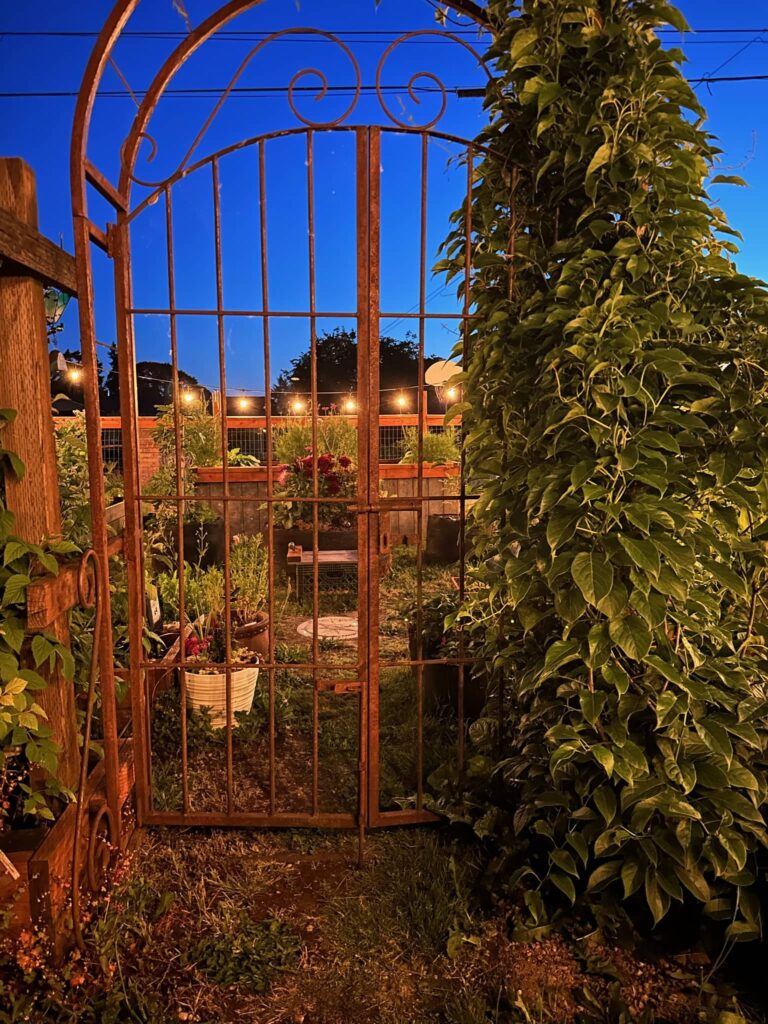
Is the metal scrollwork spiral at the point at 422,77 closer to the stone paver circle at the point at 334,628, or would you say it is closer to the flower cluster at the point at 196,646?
the flower cluster at the point at 196,646

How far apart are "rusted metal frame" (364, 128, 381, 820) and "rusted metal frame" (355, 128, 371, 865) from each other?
1 centimetres

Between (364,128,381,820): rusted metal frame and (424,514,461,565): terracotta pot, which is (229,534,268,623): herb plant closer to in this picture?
(364,128,381,820): rusted metal frame

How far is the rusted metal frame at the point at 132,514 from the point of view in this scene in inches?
90.0

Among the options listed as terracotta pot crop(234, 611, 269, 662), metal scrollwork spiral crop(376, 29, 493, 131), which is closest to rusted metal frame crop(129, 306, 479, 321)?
metal scrollwork spiral crop(376, 29, 493, 131)

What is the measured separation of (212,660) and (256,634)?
547 mm

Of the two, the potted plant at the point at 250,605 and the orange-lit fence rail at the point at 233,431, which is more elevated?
the orange-lit fence rail at the point at 233,431

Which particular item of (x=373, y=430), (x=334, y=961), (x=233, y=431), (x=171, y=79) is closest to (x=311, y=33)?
(x=171, y=79)

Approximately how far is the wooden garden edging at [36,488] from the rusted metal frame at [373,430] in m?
0.97

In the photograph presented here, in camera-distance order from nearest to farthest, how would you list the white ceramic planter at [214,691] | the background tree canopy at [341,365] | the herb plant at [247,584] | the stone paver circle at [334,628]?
the white ceramic planter at [214,691] < the herb plant at [247,584] < the stone paver circle at [334,628] < the background tree canopy at [341,365]

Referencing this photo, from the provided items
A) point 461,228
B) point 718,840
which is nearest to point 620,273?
point 461,228

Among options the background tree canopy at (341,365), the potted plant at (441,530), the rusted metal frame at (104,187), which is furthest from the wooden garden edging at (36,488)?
the background tree canopy at (341,365)

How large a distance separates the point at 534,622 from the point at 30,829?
166 centimetres

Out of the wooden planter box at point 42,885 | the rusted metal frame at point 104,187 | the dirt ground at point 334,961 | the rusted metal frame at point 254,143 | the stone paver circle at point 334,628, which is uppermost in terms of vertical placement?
the rusted metal frame at point 254,143

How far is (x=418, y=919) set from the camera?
6.92 ft
